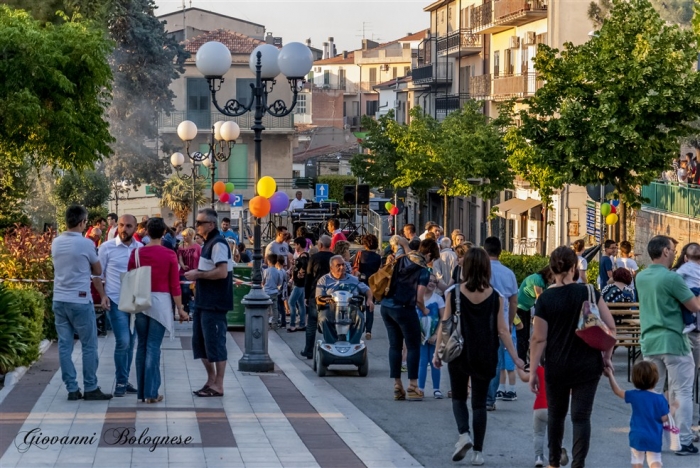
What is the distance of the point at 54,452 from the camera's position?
930cm

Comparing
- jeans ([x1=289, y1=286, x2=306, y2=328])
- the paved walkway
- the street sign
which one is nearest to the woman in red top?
the paved walkway

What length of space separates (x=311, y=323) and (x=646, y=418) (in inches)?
379

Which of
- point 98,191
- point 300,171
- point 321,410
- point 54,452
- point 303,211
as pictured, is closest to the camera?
point 54,452

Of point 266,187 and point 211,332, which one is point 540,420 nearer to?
point 211,332

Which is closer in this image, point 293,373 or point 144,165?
point 293,373

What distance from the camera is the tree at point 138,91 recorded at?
50.0 metres

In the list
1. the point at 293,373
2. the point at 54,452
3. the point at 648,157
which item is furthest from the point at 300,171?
the point at 54,452

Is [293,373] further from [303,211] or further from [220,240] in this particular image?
[303,211]

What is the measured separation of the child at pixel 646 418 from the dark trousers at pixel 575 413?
0.30 meters

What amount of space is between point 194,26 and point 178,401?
70.6 m

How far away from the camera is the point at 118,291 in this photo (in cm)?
1244

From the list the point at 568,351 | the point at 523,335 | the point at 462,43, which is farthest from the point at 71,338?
the point at 462,43

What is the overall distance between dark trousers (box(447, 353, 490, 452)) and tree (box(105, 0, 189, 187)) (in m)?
41.6

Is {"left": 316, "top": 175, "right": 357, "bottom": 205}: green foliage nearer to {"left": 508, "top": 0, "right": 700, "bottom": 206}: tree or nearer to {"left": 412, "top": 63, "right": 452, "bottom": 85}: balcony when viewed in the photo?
{"left": 412, "top": 63, "right": 452, "bottom": 85}: balcony
